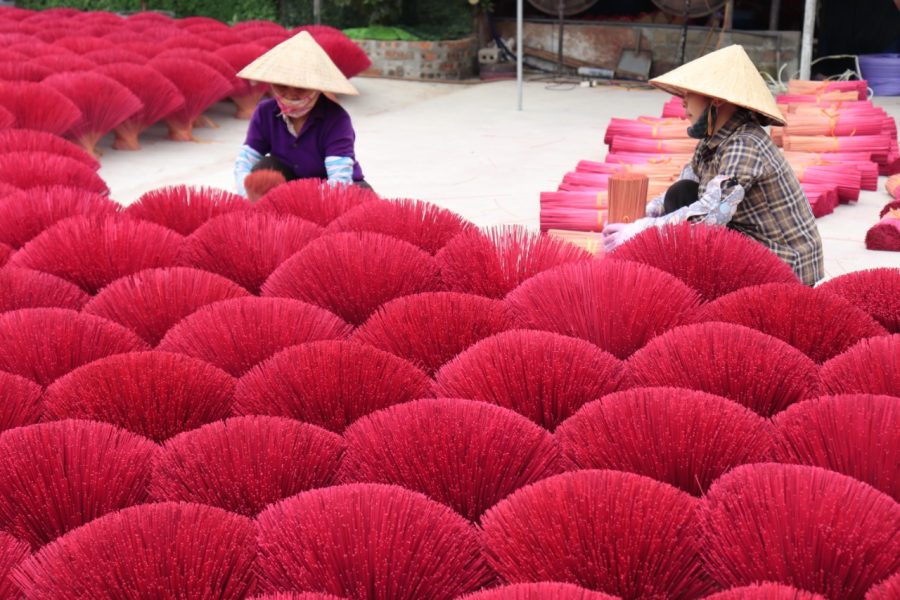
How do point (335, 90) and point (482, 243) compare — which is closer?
point (482, 243)

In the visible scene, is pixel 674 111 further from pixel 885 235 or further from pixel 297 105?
pixel 297 105

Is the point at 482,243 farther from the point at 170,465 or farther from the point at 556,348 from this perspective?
the point at 170,465

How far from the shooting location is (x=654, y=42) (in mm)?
7695

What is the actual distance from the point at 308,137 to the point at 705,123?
1217 mm

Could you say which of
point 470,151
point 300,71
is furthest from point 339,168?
point 470,151

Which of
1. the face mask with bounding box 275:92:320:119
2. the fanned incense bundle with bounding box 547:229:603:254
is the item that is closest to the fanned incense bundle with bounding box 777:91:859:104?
the fanned incense bundle with bounding box 547:229:603:254

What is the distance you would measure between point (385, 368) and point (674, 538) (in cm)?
42

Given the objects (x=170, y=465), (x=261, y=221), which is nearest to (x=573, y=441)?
(x=170, y=465)

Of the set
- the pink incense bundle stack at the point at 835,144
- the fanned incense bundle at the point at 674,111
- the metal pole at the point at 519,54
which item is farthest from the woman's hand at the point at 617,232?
the metal pole at the point at 519,54

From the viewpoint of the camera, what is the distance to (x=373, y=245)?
1.66 meters

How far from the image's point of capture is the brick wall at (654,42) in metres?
7.22

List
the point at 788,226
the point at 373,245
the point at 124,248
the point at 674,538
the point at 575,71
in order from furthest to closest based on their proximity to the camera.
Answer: the point at 575,71 < the point at 788,226 < the point at 124,248 < the point at 373,245 < the point at 674,538

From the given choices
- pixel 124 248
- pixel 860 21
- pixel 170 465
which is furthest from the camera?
pixel 860 21

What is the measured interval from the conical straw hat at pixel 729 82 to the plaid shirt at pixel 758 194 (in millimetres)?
64
